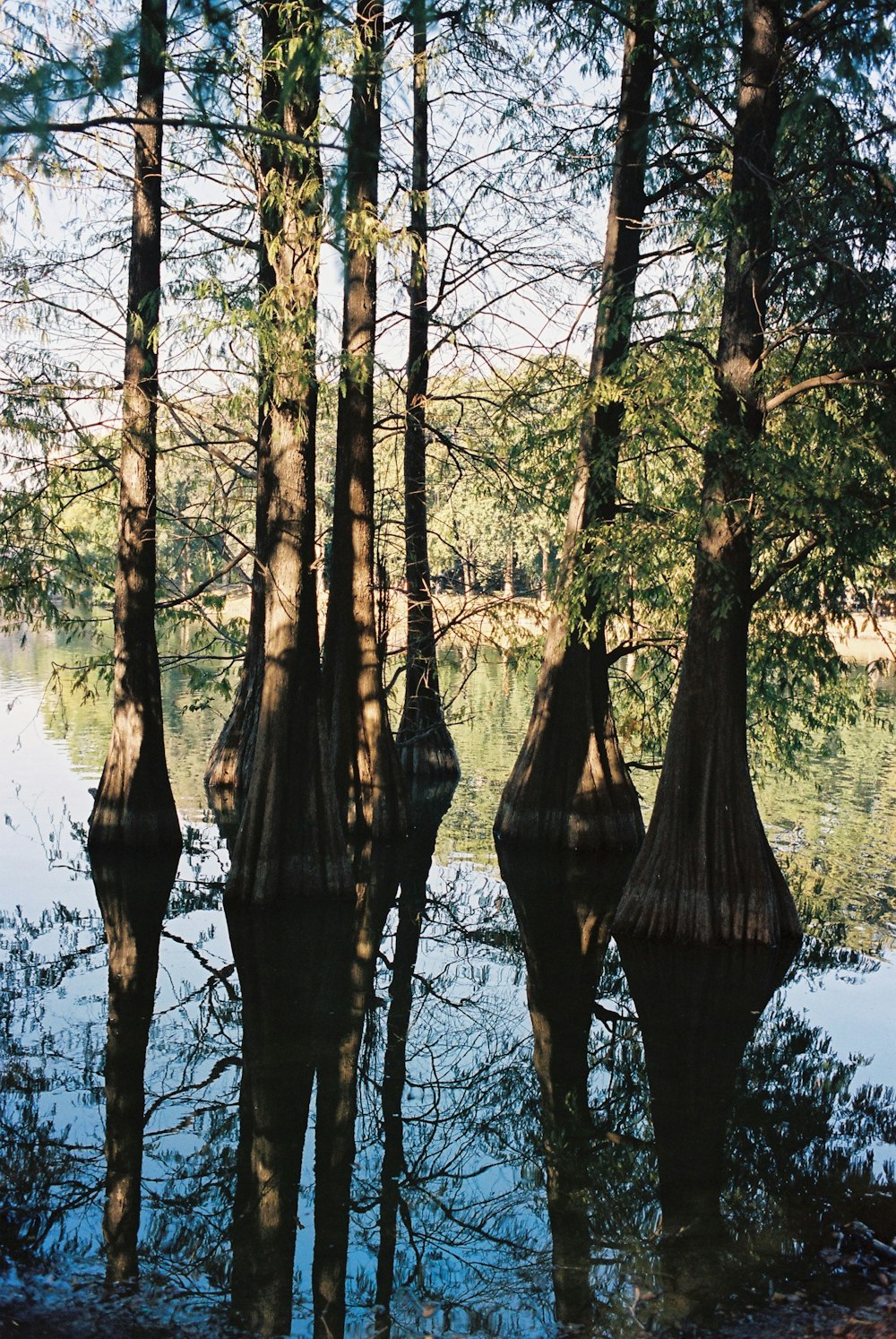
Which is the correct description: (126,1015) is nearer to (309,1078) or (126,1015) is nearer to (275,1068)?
(275,1068)

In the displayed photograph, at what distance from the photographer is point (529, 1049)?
8.26 metres

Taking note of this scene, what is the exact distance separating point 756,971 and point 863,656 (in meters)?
29.6

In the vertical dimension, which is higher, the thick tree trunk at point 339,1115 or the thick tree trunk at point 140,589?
the thick tree trunk at point 140,589

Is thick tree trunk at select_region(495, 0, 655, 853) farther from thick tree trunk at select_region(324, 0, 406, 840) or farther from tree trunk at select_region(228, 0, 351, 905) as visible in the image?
tree trunk at select_region(228, 0, 351, 905)

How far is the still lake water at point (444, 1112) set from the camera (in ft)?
17.2

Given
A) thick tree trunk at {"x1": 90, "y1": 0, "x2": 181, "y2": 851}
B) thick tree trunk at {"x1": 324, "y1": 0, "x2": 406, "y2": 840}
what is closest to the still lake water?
thick tree trunk at {"x1": 90, "y1": 0, "x2": 181, "y2": 851}

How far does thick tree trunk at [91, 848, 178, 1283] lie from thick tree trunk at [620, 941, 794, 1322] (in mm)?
2269

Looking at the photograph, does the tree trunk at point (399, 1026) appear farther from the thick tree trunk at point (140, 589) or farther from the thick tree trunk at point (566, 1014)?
the thick tree trunk at point (140, 589)

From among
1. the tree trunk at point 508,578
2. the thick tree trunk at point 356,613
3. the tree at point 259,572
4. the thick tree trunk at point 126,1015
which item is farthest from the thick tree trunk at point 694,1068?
the tree trunk at point 508,578

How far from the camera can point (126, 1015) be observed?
8.40 metres

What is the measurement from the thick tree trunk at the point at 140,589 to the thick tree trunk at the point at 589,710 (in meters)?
3.80

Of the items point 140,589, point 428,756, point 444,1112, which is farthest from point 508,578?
point 444,1112

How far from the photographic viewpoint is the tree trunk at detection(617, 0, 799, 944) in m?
10.3

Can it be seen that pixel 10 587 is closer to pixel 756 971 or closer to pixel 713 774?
pixel 713 774
